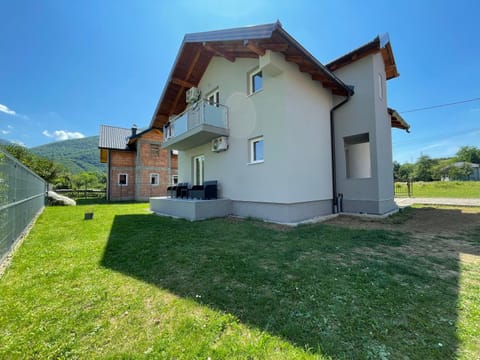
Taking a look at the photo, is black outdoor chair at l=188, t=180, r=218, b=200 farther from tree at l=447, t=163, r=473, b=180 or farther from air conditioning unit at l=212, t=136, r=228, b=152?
tree at l=447, t=163, r=473, b=180

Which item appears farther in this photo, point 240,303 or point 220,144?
point 220,144

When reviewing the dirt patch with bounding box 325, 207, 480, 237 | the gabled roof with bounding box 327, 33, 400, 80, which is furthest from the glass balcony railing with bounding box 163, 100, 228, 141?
the dirt patch with bounding box 325, 207, 480, 237

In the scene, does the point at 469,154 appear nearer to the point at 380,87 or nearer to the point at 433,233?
the point at 380,87

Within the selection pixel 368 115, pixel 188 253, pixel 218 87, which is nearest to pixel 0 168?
pixel 188 253

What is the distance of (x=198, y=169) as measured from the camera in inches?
467

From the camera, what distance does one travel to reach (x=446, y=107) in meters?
15.7

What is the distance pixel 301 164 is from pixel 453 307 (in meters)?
5.71

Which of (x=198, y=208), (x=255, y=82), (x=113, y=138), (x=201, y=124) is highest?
(x=113, y=138)

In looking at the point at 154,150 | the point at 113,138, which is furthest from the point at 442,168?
the point at 113,138

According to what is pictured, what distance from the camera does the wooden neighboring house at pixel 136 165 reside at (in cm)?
1945

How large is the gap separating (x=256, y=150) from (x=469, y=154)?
3406 inches

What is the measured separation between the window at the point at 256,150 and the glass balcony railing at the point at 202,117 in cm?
184

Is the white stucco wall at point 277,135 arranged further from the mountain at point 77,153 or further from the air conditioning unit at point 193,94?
the mountain at point 77,153

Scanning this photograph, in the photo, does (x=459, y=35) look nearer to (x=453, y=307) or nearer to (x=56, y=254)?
(x=453, y=307)
